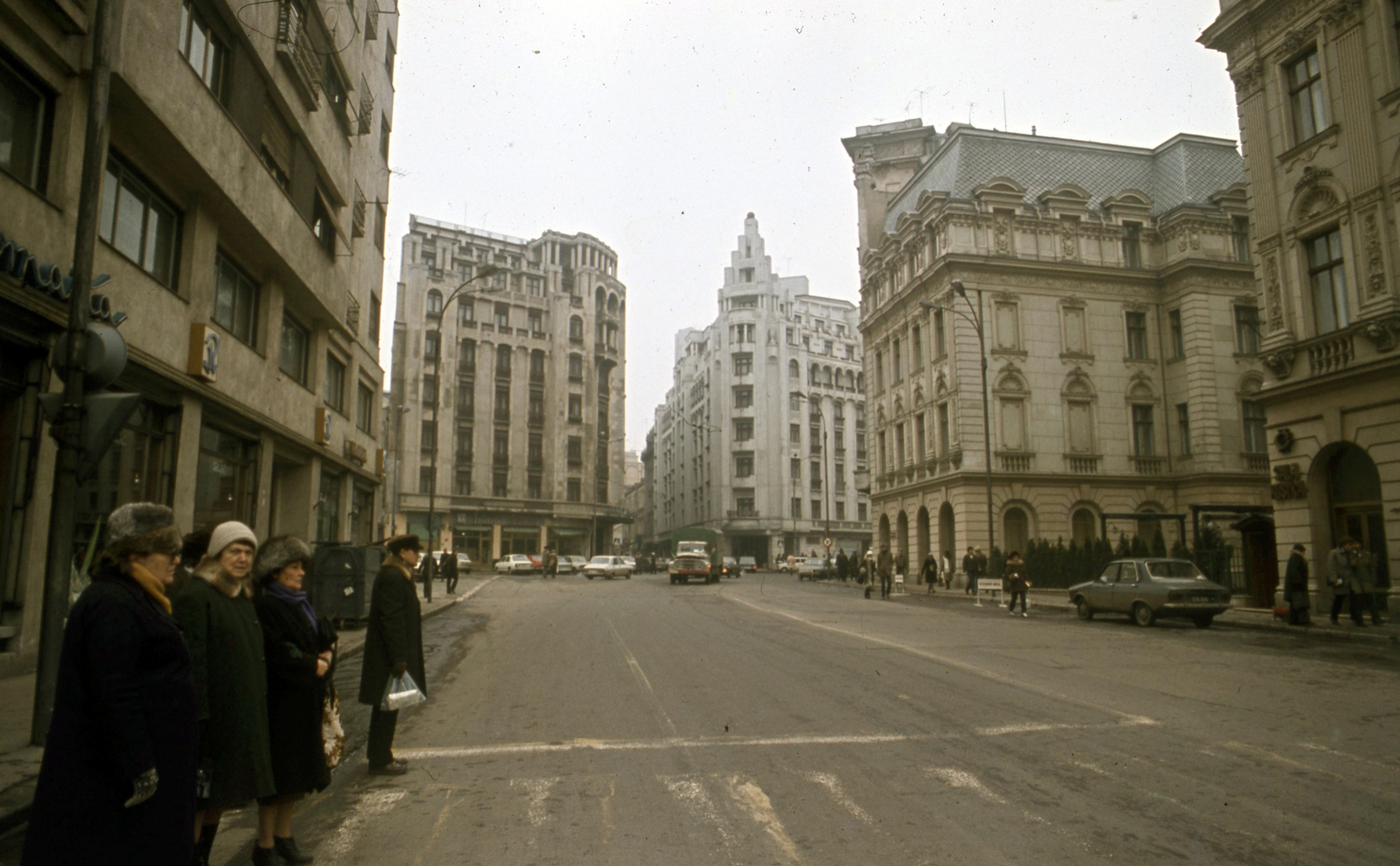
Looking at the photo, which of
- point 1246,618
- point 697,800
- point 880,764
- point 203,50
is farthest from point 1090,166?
point 697,800

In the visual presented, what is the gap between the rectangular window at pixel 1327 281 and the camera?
21.0 metres

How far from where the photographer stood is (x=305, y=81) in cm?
1823

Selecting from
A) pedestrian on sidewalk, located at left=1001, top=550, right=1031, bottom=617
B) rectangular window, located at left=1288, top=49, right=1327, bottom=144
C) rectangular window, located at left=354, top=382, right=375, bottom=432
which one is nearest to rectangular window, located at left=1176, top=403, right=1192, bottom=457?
rectangular window, located at left=1288, top=49, right=1327, bottom=144

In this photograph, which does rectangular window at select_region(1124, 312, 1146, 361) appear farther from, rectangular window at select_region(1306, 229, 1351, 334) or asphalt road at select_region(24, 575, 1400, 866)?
asphalt road at select_region(24, 575, 1400, 866)

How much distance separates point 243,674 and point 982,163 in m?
43.3

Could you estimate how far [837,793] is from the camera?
579cm

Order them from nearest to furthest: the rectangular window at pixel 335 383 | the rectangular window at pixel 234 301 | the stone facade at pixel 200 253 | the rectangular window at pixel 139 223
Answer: the stone facade at pixel 200 253
the rectangular window at pixel 139 223
the rectangular window at pixel 234 301
the rectangular window at pixel 335 383

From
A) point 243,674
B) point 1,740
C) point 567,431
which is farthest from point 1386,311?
point 567,431

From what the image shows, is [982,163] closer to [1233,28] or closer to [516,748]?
[1233,28]

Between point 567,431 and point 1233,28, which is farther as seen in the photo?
point 567,431

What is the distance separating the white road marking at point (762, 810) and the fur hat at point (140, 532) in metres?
3.32

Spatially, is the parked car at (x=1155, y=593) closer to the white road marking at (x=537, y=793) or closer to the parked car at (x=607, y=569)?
the white road marking at (x=537, y=793)

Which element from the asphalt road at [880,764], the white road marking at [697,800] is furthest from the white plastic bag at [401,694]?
the white road marking at [697,800]

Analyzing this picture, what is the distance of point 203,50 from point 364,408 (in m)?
15.0
